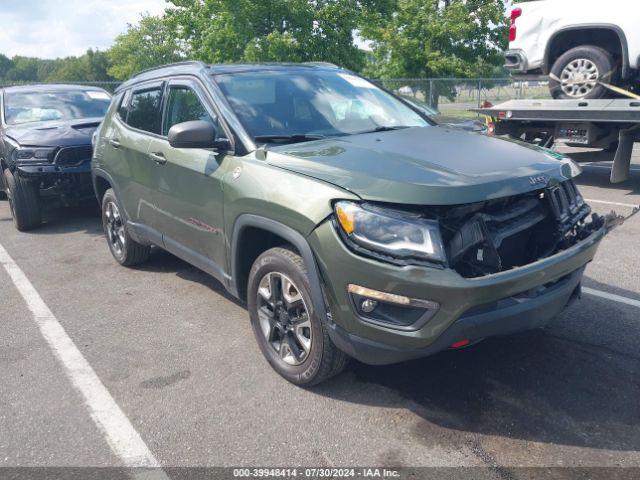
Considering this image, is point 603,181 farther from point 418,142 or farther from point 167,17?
point 167,17

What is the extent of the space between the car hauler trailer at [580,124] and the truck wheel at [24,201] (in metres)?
6.69

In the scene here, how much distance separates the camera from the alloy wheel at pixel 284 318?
3.20 meters

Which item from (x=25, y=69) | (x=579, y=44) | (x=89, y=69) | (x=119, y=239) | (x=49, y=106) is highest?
(x=25, y=69)

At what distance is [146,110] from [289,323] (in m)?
2.53

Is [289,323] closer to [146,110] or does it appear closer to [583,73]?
[146,110]

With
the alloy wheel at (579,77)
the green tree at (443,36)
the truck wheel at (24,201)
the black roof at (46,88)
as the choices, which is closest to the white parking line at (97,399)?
the truck wheel at (24,201)

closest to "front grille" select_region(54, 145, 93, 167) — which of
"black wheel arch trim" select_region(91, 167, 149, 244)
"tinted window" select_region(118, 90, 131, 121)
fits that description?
"black wheel arch trim" select_region(91, 167, 149, 244)

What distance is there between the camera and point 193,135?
3.43 metres

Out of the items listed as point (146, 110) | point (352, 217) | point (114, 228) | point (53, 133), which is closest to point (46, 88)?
point (53, 133)

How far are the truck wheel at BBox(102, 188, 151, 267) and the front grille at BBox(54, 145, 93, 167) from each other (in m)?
1.57

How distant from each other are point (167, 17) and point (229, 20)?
19.1ft

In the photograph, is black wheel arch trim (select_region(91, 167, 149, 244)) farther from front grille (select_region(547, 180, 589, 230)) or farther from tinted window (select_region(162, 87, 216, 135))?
front grille (select_region(547, 180, 589, 230))

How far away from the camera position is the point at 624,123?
7824mm

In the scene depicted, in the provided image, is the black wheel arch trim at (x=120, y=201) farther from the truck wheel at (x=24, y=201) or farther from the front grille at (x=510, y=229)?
the front grille at (x=510, y=229)
